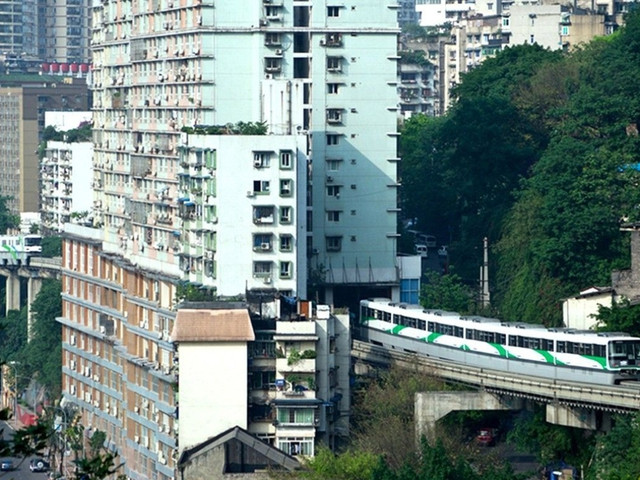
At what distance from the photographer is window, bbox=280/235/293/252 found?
80688 millimetres

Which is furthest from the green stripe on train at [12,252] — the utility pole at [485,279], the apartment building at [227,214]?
the utility pole at [485,279]

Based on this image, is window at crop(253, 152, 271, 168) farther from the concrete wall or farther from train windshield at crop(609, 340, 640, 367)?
train windshield at crop(609, 340, 640, 367)

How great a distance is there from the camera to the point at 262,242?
80.9 metres

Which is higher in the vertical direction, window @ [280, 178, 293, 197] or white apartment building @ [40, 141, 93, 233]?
window @ [280, 178, 293, 197]

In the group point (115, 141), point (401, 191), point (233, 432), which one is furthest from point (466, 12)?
point (233, 432)

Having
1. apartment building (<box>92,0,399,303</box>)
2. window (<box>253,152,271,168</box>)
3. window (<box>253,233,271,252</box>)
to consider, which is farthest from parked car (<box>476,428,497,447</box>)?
apartment building (<box>92,0,399,303</box>)

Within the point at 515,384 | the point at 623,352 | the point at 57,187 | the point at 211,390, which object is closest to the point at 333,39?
the point at 211,390

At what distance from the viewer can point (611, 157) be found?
87875 millimetres

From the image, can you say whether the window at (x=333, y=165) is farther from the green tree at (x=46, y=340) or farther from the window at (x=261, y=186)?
the green tree at (x=46, y=340)

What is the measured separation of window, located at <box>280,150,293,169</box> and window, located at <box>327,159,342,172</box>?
10975 mm

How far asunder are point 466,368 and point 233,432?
8.20 meters

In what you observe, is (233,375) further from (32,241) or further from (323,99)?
(32,241)

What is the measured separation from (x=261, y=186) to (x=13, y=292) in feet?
196

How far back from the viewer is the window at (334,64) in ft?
300
